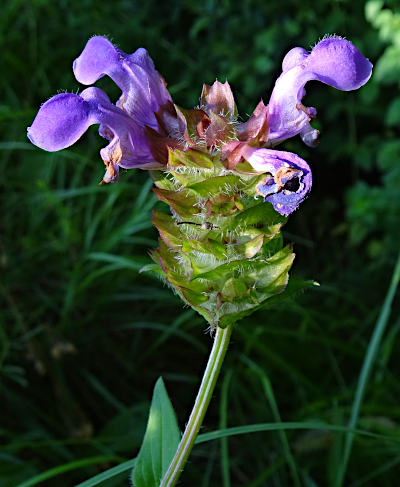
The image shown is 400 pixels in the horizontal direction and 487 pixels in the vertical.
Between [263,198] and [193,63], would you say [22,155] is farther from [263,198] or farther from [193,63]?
[263,198]

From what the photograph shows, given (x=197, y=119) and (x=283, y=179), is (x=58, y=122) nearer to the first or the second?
(x=197, y=119)

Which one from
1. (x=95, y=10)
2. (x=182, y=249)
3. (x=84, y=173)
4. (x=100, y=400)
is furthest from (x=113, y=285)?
(x=95, y=10)

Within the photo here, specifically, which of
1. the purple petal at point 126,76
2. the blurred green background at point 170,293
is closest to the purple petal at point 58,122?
the purple petal at point 126,76

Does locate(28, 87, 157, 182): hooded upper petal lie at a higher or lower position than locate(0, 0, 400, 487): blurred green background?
higher

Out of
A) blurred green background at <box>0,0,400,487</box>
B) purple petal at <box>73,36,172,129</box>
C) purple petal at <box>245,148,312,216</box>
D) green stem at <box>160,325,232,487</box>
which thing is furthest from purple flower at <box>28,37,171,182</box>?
blurred green background at <box>0,0,400,487</box>

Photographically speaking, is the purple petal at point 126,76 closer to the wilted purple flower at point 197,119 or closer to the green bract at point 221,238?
the wilted purple flower at point 197,119

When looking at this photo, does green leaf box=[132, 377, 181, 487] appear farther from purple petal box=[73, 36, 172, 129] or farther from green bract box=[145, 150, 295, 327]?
purple petal box=[73, 36, 172, 129]

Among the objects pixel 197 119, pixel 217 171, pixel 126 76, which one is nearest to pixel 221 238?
pixel 217 171
